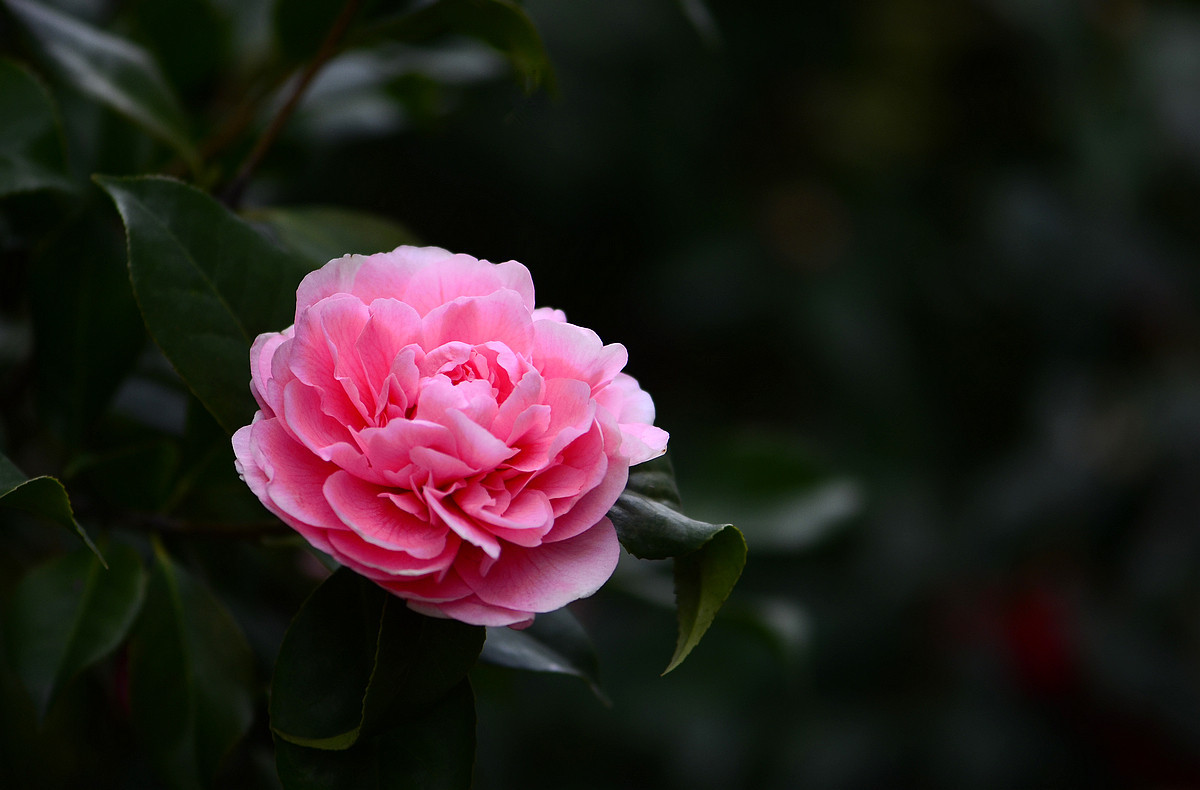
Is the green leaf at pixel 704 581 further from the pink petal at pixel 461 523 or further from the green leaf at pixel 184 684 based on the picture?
the green leaf at pixel 184 684

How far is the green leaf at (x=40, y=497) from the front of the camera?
347 mm

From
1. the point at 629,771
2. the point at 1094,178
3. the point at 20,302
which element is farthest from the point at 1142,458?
the point at 20,302

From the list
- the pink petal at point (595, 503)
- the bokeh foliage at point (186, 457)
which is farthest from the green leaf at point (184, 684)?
the pink petal at point (595, 503)

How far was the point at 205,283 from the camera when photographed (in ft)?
1.38

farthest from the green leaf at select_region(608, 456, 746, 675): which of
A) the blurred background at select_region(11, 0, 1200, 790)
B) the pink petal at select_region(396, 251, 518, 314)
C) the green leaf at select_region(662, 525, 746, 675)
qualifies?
the blurred background at select_region(11, 0, 1200, 790)

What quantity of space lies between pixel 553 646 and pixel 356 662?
4.2 inches

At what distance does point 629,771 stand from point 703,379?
0.75 meters

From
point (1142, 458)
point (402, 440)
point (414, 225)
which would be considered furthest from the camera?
point (414, 225)

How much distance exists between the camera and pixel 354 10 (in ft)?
1.82

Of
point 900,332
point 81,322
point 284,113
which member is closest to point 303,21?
point 284,113

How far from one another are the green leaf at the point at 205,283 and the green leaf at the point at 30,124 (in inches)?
4.9

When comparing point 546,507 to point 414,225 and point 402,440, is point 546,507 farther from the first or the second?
point 414,225

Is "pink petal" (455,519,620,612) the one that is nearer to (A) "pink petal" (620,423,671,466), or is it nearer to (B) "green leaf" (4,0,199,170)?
(A) "pink petal" (620,423,671,466)

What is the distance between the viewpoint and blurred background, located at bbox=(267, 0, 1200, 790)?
149cm
